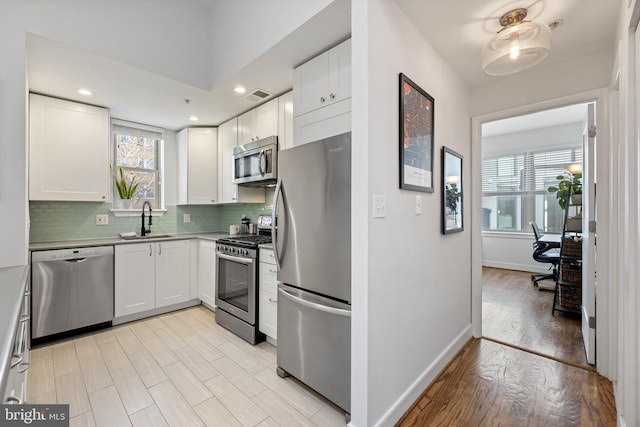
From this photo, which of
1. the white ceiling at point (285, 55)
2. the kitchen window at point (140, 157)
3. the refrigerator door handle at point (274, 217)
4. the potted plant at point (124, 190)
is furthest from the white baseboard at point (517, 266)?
the potted plant at point (124, 190)

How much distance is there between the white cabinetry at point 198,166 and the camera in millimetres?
3695

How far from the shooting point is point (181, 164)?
381 centimetres

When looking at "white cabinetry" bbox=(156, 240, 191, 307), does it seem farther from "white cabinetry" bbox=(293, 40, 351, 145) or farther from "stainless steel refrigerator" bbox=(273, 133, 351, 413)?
"white cabinetry" bbox=(293, 40, 351, 145)

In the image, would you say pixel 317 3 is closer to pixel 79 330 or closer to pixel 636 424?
pixel 636 424

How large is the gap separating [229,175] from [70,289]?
1.92 meters

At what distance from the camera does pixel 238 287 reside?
9.09ft

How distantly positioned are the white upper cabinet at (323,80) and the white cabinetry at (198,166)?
6.36ft

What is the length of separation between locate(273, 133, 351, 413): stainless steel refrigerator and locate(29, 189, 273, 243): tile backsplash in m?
1.59

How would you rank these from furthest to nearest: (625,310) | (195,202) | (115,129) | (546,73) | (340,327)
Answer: (195,202) < (115,129) < (546,73) < (340,327) < (625,310)

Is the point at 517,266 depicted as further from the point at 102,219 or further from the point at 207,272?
the point at 102,219

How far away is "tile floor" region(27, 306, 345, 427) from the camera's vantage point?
1673 millimetres

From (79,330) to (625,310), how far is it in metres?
4.20

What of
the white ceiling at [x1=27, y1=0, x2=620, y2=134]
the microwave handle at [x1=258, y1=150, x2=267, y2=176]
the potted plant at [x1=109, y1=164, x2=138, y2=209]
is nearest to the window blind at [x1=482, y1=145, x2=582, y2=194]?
the white ceiling at [x1=27, y1=0, x2=620, y2=134]

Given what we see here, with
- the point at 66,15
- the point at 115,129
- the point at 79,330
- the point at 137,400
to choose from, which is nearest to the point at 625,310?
the point at 137,400
